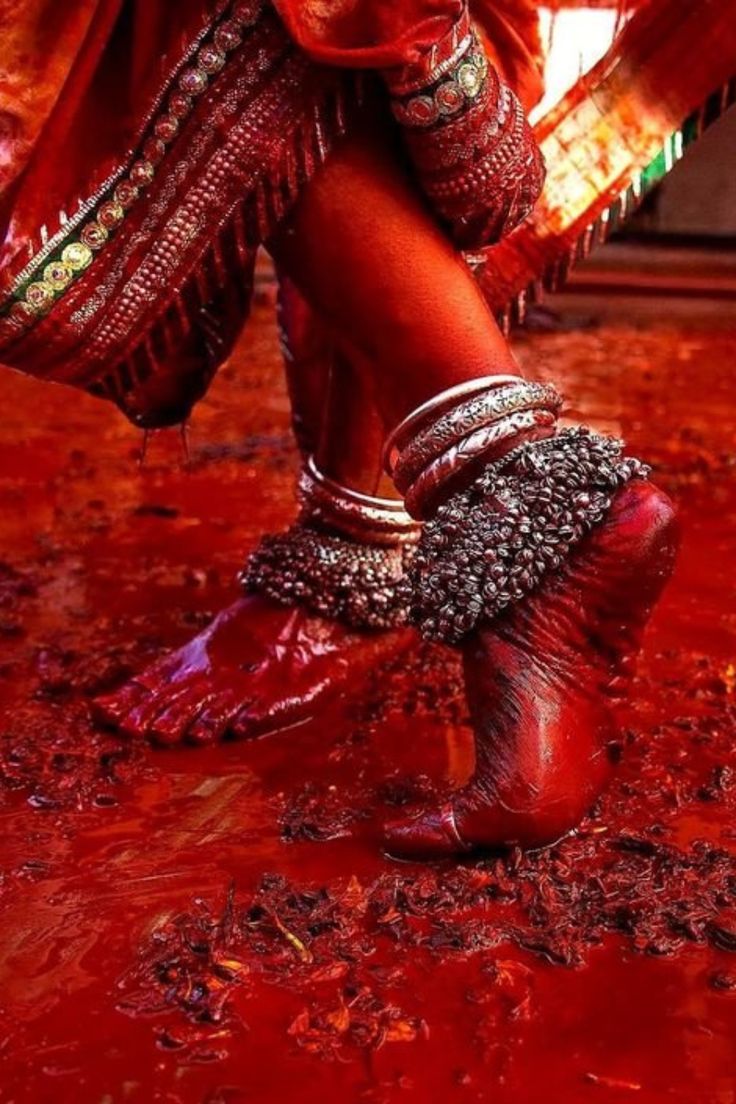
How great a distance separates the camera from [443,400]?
1.05 metres

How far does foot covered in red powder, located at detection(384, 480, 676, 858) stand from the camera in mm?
1000

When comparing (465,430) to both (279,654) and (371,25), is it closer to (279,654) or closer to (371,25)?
(371,25)

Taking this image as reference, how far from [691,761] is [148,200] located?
2.08 ft

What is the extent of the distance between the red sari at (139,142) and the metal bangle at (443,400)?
0.18 metres

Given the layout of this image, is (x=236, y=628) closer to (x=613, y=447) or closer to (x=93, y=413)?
(x=613, y=447)

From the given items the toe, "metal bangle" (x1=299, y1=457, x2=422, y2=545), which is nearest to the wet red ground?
the toe

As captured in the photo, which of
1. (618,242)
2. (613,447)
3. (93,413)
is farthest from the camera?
(618,242)

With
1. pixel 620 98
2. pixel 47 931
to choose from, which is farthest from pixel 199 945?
pixel 620 98

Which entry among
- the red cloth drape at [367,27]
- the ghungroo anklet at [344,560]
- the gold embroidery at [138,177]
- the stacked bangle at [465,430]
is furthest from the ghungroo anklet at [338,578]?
the red cloth drape at [367,27]

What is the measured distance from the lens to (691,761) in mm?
1200

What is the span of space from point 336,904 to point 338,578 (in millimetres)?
477

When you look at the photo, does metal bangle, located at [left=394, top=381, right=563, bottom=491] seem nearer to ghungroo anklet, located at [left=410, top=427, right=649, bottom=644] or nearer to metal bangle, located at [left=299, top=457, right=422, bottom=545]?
ghungroo anklet, located at [left=410, top=427, right=649, bottom=644]

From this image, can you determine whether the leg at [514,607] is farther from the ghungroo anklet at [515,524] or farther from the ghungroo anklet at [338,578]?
the ghungroo anklet at [338,578]

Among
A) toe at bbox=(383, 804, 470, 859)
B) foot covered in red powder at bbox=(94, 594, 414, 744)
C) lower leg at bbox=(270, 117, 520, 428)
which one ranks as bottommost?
foot covered in red powder at bbox=(94, 594, 414, 744)
